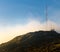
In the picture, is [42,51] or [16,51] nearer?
[42,51]

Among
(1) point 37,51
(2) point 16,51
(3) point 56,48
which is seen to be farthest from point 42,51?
(2) point 16,51

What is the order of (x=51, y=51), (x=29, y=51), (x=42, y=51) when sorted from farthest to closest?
1. (x=29, y=51)
2. (x=42, y=51)
3. (x=51, y=51)

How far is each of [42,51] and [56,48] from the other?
20003 mm

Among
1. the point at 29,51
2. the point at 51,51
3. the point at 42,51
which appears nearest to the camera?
the point at 51,51

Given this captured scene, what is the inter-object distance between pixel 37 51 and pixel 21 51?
67.2ft

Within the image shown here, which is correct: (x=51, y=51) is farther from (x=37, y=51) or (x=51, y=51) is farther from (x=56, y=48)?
(x=37, y=51)

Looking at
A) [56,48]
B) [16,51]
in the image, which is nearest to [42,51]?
[56,48]

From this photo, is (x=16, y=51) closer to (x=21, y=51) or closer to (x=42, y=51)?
(x=21, y=51)

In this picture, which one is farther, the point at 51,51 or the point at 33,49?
the point at 33,49

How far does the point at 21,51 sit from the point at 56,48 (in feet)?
158

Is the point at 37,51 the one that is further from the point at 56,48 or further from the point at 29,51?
the point at 56,48

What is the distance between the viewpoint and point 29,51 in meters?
190

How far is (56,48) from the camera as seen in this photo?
16275cm

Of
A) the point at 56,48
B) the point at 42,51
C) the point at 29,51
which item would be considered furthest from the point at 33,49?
the point at 56,48
